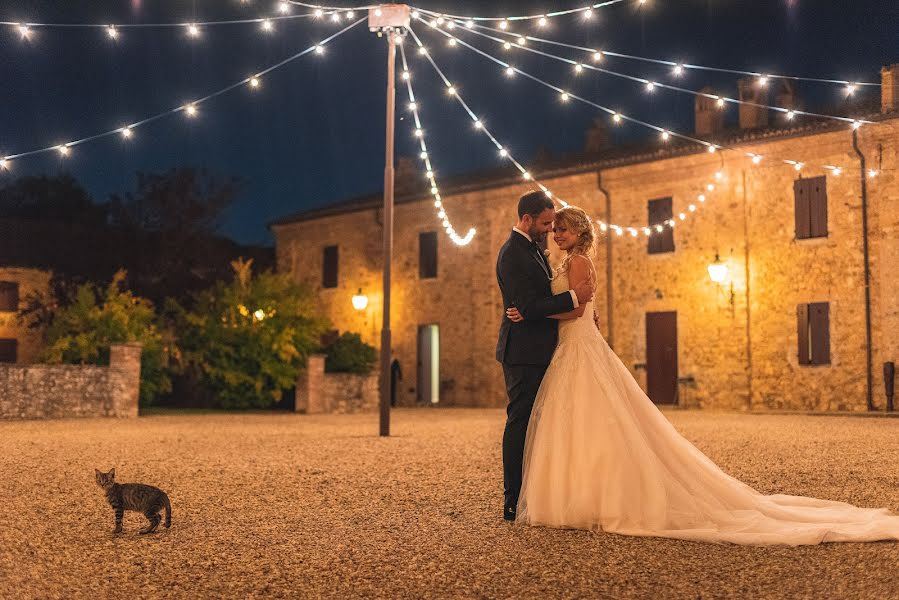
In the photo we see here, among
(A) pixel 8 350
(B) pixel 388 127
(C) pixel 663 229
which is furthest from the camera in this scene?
(A) pixel 8 350

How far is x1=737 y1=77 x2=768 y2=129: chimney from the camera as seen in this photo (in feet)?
64.3

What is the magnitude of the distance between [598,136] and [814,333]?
9.05 m

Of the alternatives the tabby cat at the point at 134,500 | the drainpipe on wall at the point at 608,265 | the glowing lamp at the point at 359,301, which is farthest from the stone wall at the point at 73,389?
the tabby cat at the point at 134,500

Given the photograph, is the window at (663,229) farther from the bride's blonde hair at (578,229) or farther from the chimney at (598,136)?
the bride's blonde hair at (578,229)

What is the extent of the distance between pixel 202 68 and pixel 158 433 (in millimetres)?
4644

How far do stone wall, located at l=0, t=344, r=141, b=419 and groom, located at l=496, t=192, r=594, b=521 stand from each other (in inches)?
483

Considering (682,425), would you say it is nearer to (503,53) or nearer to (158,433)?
(503,53)

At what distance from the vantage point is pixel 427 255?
23.7 meters

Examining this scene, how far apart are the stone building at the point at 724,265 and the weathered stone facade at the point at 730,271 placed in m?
0.03

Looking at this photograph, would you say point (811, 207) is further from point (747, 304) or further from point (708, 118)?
point (708, 118)

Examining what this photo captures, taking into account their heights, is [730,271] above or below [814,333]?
above

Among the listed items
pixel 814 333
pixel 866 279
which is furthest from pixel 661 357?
pixel 866 279

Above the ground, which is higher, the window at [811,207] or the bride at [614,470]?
the window at [811,207]

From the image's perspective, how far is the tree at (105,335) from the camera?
17.0 m
